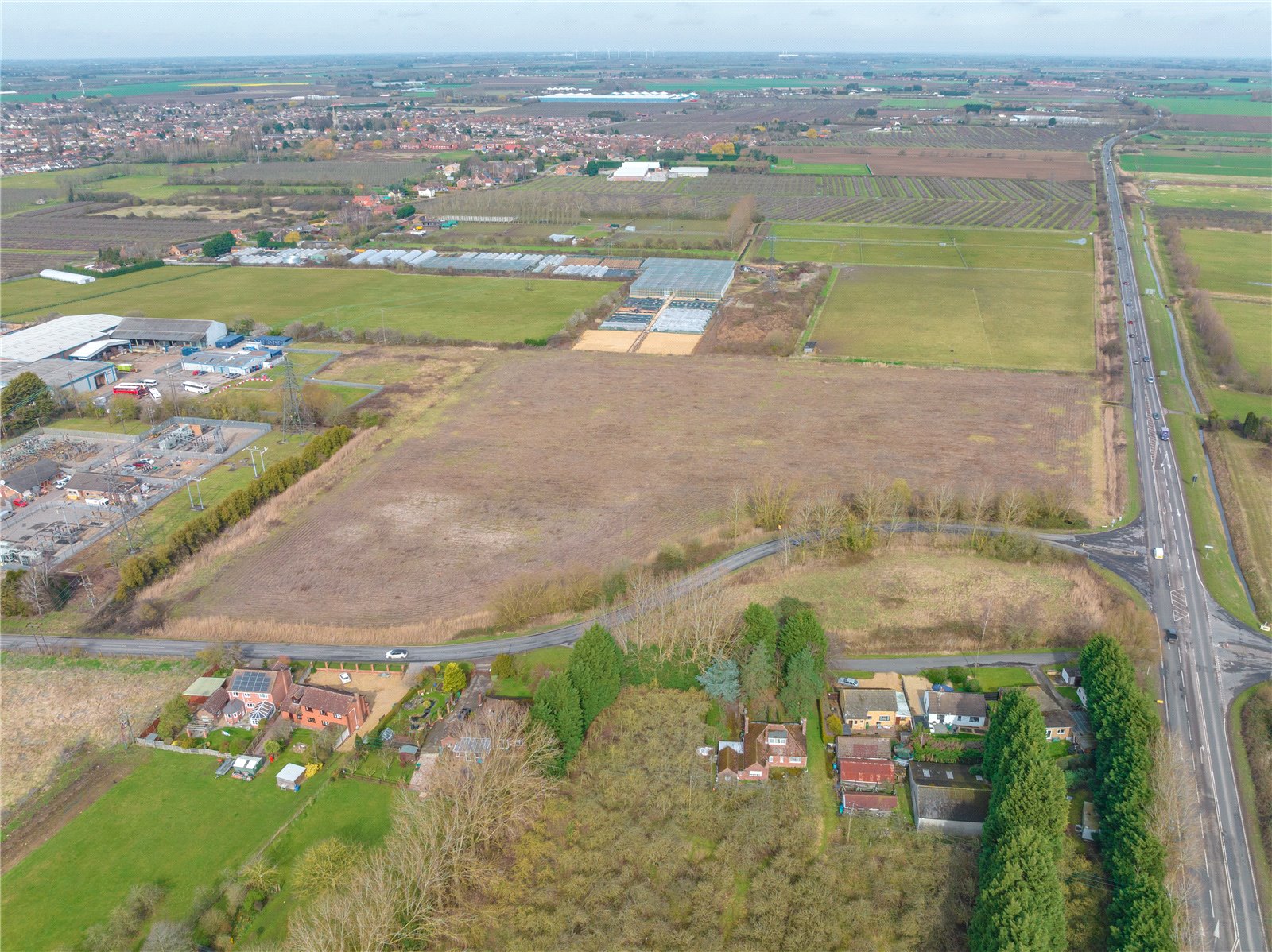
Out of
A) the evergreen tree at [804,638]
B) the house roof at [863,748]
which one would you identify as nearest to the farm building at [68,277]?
the evergreen tree at [804,638]

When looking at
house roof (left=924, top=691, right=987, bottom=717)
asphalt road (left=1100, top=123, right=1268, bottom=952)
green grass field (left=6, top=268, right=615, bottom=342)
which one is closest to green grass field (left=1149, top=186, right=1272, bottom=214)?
asphalt road (left=1100, top=123, right=1268, bottom=952)

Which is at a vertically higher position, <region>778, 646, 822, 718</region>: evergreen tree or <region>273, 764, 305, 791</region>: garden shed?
<region>778, 646, 822, 718</region>: evergreen tree

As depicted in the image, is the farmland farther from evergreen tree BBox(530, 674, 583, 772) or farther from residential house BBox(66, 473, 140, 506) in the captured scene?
residential house BBox(66, 473, 140, 506)

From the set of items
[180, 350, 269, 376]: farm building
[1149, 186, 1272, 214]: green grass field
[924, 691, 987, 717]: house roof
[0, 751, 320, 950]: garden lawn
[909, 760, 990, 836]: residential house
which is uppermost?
[1149, 186, 1272, 214]: green grass field

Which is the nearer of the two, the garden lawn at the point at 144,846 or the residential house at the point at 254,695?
the garden lawn at the point at 144,846

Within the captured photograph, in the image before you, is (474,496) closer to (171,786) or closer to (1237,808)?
(171,786)

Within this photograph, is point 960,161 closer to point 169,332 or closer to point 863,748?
point 169,332

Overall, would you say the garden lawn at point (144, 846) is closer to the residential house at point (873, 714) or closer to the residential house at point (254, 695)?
the residential house at point (254, 695)
